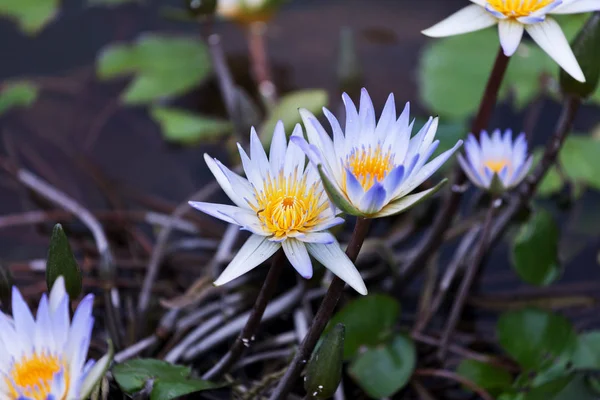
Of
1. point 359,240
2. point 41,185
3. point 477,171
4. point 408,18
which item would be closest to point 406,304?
point 477,171

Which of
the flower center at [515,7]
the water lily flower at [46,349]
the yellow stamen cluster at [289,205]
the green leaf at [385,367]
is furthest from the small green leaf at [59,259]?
the flower center at [515,7]

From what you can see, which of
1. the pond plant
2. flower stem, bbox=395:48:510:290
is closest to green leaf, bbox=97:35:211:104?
the pond plant

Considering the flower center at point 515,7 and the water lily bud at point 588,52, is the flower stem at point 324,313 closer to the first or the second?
the flower center at point 515,7

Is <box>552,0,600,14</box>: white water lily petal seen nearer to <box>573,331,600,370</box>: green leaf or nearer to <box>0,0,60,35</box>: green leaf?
<box>573,331,600,370</box>: green leaf

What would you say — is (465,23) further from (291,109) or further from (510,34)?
(291,109)

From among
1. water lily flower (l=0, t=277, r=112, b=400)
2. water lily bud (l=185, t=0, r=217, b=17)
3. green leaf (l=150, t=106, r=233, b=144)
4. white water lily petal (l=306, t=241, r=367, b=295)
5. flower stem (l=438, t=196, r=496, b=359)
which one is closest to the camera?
water lily flower (l=0, t=277, r=112, b=400)

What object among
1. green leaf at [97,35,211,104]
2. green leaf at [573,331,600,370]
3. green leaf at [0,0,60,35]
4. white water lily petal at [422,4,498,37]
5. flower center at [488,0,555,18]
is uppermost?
green leaf at [0,0,60,35]

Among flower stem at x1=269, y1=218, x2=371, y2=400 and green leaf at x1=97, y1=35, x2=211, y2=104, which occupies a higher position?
green leaf at x1=97, y1=35, x2=211, y2=104

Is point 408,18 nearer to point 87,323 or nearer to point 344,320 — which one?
point 344,320
